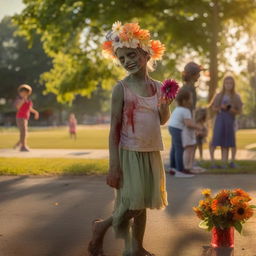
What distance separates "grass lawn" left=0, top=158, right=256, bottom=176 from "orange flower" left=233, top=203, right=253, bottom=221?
17.3 feet

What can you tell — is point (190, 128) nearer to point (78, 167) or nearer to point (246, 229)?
point (78, 167)

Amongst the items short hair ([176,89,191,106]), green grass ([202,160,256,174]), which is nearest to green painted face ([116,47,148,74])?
short hair ([176,89,191,106])

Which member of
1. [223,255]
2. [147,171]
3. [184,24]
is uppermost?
[184,24]

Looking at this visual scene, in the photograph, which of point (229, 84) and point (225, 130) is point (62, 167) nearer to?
point (225, 130)

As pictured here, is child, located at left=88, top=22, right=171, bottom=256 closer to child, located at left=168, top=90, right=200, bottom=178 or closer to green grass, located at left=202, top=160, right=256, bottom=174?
child, located at left=168, top=90, right=200, bottom=178

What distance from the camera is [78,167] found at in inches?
398

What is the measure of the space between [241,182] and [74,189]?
8.74ft

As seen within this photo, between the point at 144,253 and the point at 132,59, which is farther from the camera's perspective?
the point at 144,253

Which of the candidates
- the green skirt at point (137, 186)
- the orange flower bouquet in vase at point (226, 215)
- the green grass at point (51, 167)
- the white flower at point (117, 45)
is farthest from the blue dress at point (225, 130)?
the white flower at point (117, 45)

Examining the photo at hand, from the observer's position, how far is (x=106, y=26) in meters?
17.9

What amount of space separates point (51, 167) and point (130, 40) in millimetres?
6748

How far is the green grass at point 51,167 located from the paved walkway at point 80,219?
928 mm

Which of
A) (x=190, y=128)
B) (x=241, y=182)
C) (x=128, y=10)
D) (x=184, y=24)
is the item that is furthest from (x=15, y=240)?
(x=184, y=24)

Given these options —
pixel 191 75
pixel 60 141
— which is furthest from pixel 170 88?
pixel 60 141
